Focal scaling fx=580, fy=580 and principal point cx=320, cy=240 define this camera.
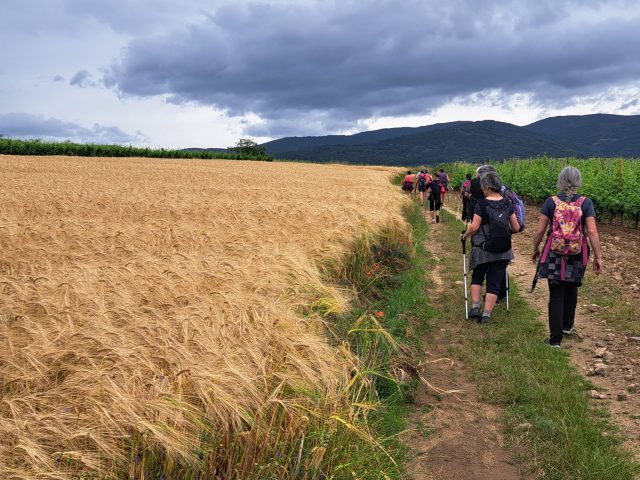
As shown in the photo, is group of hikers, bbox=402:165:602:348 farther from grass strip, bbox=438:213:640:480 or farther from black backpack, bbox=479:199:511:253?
grass strip, bbox=438:213:640:480

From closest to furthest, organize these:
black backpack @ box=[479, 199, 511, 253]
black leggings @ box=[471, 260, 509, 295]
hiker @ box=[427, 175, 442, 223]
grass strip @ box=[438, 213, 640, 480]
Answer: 1. grass strip @ box=[438, 213, 640, 480]
2. black backpack @ box=[479, 199, 511, 253]
3. black leggings @ box=[471, 260, 509, 295]
4. hiker @ box=[427, 175, 442, 223]

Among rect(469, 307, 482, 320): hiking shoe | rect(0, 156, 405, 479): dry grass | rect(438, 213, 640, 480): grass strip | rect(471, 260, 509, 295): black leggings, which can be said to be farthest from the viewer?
rect(469, 307, 482, 320): hiking shoe

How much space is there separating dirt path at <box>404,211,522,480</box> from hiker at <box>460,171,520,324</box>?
206 centimetres

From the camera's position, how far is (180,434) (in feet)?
10.3

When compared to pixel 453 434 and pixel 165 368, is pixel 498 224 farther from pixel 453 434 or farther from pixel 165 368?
pixel 165 368

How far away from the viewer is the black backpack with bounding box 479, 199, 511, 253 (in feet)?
28.3

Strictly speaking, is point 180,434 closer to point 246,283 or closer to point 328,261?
point 246,283

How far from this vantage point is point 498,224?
28.3 ft

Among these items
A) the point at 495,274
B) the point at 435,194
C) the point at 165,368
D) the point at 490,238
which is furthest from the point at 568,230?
the point at 435,194

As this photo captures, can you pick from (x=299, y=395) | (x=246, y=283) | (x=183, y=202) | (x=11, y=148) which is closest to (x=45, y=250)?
(x=246, y=283)

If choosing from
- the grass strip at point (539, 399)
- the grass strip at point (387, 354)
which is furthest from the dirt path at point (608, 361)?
the grass strip at point (387, 354)

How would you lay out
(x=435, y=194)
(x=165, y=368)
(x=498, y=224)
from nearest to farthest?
(x=165, y=368), (x=498, y=224), (x=435, y=194)

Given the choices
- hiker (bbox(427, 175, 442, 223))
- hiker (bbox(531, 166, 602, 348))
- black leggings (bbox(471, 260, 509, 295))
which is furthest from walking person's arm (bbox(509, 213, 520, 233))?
hiker (bbox(427, 175, 442, 223))

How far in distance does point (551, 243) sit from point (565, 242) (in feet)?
0.62
